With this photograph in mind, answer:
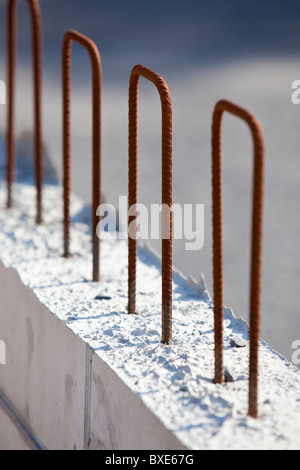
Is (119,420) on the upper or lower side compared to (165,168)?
lower

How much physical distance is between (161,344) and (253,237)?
509 mm

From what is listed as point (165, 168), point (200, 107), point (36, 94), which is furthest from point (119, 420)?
point (200, 107)

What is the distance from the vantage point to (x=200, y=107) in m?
4.73

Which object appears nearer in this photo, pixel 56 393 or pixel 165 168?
pixel 165 168

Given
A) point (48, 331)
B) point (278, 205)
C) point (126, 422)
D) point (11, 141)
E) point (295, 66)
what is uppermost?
point (295, 66)

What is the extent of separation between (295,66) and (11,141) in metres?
3.05

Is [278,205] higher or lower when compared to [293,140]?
lower

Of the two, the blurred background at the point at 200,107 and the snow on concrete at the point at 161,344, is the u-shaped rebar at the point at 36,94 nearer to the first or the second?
the snow on concrete at the point at 161,344

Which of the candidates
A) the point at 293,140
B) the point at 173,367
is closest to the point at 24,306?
the point at 173,367

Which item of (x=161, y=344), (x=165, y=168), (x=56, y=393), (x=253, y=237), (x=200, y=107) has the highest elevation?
(x=200, y=107)

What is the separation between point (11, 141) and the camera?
2.96 meters

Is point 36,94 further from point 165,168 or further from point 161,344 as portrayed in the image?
point 161,344

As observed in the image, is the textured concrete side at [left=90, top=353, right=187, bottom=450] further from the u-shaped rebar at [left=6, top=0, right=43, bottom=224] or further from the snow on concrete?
the u-shaped rebar at [left=6, top=0, right=43, bottom=224]
